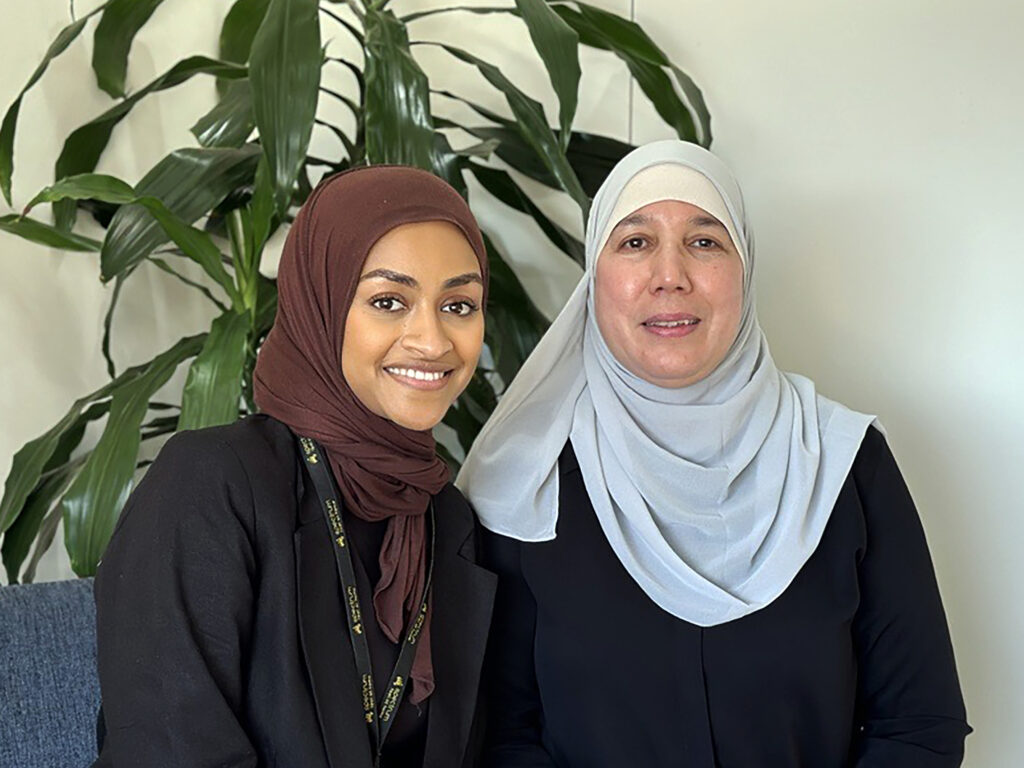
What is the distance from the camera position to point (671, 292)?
139 centimetres

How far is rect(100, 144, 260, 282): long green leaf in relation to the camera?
1.49 metres

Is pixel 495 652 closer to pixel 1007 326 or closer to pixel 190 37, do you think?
pixel 1007 326

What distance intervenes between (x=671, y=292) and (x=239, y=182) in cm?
68

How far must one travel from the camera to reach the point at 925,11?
1.85 m

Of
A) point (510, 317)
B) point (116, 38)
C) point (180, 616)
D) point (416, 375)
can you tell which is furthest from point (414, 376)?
point (116, 38)

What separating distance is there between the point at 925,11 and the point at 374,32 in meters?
0.95

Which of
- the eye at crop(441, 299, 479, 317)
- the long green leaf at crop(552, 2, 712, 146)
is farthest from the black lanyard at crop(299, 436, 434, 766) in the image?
the long green leaf at crop(552, 2, 712, 146)

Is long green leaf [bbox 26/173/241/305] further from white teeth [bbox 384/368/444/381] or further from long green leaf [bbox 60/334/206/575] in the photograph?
white teeth [bbox 384/368/444/381]

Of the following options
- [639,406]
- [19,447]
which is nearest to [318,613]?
[639,406]

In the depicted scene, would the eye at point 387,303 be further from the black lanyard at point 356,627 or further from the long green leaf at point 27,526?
the long green leaf at point 27,526

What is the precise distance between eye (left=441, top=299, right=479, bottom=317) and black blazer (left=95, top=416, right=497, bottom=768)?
9.1 inches

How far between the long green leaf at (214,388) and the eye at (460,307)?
41cm

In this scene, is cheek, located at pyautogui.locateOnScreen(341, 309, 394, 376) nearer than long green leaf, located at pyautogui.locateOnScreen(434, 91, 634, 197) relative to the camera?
Yes

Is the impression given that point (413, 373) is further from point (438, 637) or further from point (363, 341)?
point (438, 637)
